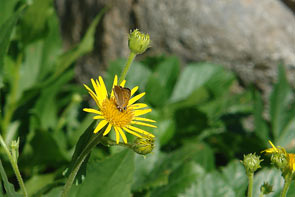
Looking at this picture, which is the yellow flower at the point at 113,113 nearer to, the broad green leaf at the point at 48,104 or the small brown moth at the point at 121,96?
the small brown moth at the point at 121,96

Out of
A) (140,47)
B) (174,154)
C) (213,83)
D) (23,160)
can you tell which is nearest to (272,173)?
(174,154)

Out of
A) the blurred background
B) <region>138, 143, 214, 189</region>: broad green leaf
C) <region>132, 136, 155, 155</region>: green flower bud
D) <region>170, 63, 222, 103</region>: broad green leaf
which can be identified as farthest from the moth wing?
<region>170, 63, 222, 103</region>: broad green leaf

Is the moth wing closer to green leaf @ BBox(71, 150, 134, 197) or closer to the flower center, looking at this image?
the flower center

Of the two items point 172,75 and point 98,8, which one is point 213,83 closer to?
point 172,75

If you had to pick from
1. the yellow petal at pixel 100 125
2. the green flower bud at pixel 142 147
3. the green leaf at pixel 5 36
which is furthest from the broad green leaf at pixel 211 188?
the green leaf at pixel 5 36

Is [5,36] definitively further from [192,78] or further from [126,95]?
[192,78]

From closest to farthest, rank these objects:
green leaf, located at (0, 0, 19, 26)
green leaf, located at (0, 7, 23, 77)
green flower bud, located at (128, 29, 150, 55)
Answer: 1. green flower bud, located at (128, 29, 150, 55)
2. green leaf, located at (0, 7, 23, 77)
3. green leaf, located at (0, 0, 19, 26)
